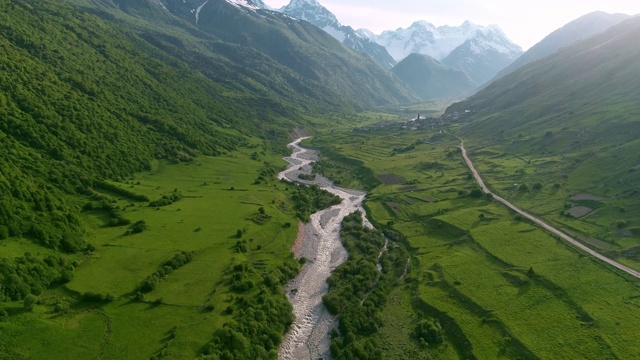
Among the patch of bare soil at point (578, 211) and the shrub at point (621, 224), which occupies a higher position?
the shrub at point (621, 224)

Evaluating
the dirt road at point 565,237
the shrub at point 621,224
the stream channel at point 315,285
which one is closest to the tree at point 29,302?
the stream channel at point 315,285

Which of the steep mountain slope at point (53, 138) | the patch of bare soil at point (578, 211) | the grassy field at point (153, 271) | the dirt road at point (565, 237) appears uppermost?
the patch of bare soil at point (578, 211)

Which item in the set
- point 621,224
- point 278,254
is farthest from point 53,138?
point 621,224

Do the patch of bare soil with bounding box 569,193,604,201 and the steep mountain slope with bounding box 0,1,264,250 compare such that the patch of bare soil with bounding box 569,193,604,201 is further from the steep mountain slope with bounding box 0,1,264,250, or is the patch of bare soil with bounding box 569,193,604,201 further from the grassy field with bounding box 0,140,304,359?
the steep mountain slope with bounding box 0,1,264,250

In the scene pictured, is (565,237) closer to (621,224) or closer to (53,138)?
(621,224)

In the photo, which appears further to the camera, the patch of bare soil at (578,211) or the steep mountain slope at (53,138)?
the patch of bare soil at (578,211)

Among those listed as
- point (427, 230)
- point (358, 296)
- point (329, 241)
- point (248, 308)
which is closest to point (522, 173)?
point (427, 230)

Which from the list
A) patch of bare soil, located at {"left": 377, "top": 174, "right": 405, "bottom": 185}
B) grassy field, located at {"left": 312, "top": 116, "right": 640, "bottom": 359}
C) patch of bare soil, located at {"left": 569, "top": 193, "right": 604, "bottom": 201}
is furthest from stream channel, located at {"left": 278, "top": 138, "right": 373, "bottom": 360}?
patch of bare soil, located at {"left": 569, "top": 193, "right": 604, "bottom": 201}

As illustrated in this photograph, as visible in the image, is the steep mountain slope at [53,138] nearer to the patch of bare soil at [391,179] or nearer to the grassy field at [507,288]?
the grassy field at [507,288]
